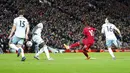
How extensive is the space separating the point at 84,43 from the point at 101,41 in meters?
18.5

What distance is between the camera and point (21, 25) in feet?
59.6

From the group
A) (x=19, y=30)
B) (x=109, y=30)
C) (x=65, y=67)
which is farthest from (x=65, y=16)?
(x=65, y=67)

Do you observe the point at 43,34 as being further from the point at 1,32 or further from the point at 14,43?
the point at 14,43

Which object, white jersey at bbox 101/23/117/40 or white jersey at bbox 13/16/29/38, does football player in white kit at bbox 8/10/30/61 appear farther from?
white jersey at bbox 101/23/117/40

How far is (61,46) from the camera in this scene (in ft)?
121

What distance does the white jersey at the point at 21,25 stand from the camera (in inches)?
712

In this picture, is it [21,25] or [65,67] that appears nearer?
[65,67]

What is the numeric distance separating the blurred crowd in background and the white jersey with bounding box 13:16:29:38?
15998 millimetres

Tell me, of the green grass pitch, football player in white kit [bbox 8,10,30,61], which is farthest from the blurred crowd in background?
the green grass pitch

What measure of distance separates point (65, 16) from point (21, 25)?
2552 centimetres

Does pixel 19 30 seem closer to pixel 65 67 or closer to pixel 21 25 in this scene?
pixel 21 25

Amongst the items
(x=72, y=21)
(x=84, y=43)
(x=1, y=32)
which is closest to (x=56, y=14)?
(x=72, y=21)

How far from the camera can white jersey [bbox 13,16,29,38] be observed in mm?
18078

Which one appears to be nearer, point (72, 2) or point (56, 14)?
point (56, 14)
